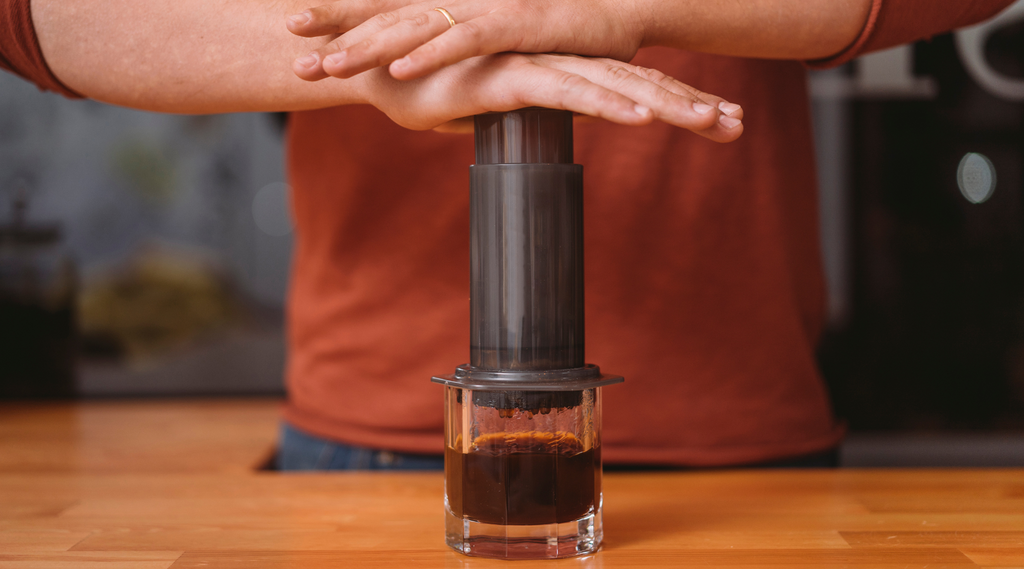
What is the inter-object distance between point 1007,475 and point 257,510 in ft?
2.25

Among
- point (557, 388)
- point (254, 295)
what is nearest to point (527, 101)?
point (557, 388)

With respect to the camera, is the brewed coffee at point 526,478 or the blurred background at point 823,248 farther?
the blurred background at point 823,248

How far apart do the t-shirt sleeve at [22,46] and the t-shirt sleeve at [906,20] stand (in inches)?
26.7

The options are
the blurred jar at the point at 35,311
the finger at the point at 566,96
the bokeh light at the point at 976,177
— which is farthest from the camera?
the blurred jar at the point at 35,311

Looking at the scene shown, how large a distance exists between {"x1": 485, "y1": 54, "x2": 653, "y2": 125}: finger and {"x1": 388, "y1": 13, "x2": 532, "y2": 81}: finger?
0.03 m

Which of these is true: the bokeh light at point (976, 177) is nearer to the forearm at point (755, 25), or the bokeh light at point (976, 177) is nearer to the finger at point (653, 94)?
the forearm at point (755, 25)

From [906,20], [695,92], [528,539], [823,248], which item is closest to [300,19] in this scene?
[695,92]

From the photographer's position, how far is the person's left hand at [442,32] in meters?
0.56

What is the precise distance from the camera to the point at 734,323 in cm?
92

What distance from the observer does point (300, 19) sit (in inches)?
22.8

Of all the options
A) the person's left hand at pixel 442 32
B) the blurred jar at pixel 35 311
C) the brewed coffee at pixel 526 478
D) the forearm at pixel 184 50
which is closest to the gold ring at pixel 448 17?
the person's left hand at pixel 442 32

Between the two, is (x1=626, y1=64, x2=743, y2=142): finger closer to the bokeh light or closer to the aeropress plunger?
the aeropress plunger

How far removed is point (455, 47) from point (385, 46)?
5 centimetres

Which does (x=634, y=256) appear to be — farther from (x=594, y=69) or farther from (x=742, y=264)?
(x=594, y=69)
